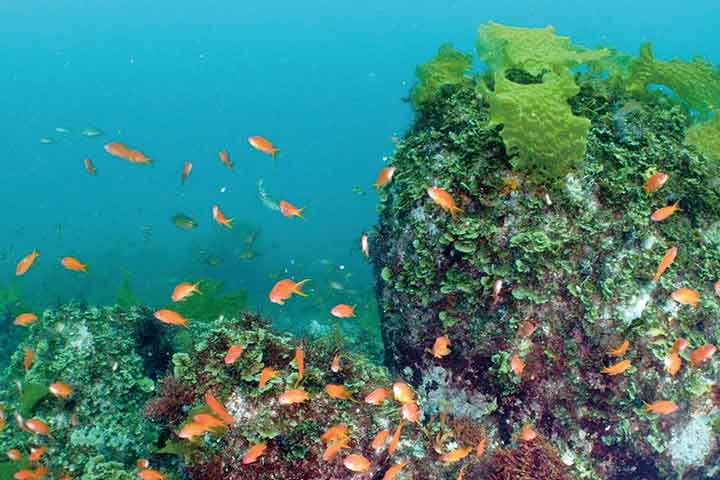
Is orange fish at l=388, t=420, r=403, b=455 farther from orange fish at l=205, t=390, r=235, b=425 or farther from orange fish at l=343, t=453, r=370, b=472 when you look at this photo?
orange fish at l=205, t=390, r=235, b=425

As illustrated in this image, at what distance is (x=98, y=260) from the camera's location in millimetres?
26859

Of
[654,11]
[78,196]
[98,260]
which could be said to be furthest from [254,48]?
[654,11]

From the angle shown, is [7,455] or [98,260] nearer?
[7,455]

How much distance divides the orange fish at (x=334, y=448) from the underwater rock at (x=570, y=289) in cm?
155

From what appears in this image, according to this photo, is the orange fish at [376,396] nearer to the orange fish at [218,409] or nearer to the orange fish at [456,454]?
the orange fish at [456,454]

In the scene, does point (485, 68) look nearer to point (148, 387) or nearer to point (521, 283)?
point (521, 283)

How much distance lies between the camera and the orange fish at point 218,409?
4.33 metres

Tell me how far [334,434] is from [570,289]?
9.18ft

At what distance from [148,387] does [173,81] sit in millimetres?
119370

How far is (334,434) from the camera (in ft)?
14.7

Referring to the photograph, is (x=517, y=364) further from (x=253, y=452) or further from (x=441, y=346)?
(x=253, y=452)

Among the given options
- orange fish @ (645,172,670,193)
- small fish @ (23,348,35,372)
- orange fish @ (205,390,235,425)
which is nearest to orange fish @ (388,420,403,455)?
orange fish @ (205,390,235,425)

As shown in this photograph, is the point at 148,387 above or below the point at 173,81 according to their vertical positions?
above

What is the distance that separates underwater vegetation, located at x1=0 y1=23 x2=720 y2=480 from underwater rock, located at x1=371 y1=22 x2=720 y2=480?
0.02 m
